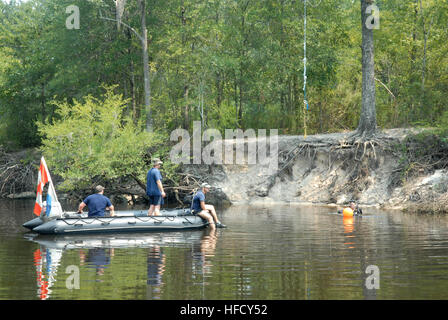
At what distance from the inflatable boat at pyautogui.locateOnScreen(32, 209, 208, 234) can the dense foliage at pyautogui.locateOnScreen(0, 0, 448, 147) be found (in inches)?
591

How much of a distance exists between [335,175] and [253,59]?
30.2ft

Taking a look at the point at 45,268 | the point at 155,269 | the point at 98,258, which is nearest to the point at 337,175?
the point at 98,258

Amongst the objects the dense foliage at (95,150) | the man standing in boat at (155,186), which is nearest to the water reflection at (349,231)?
the man standing in boat at (155,186)

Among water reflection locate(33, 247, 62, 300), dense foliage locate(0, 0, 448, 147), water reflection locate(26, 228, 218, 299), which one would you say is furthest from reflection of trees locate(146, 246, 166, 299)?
dense foliage locate(0, 0, 448, 147)

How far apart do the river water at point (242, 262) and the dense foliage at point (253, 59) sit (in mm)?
15017

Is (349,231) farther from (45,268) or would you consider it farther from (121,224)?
(45,268)

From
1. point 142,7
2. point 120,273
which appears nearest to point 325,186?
point 142,7

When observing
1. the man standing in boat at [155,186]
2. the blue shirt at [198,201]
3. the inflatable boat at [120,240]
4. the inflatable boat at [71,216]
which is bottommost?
the inflatable boat at [120,240]

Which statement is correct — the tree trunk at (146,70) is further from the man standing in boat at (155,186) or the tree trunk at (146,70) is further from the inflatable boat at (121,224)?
the inflatable boat at (121,224)

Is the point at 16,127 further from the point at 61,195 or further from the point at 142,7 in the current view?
the point at 142,7

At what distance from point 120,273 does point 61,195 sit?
25697 millimetres

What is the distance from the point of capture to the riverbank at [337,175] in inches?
1117

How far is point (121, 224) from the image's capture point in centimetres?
1973

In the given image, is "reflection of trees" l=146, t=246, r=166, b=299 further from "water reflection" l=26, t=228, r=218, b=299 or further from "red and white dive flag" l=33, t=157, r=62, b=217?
"red and white dive flag" l=33, t=157, r=62, b=217
